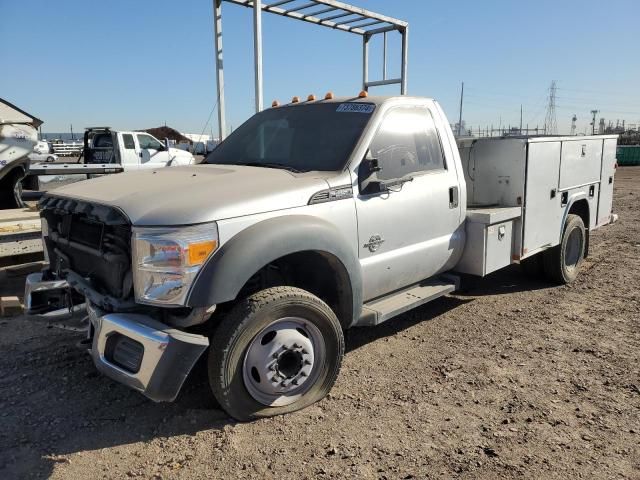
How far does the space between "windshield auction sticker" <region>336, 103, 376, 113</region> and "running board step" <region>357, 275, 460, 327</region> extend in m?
1.47

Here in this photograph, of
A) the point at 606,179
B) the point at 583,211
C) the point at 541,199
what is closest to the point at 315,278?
the point at 541,199

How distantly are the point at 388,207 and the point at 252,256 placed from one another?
1.32 meters

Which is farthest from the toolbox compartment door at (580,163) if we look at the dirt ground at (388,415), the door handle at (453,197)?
the door handle at (453,197)

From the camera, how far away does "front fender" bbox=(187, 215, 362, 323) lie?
2.81 metres

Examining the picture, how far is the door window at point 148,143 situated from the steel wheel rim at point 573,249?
1273 cm

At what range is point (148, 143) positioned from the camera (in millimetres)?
16047

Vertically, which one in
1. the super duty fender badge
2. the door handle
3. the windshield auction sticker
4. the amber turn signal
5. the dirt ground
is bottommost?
the dirt ground

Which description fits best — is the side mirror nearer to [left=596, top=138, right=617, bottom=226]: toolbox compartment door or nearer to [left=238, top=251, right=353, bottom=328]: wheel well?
[left=238, top=251, right=353, bottom=328]: wheel well

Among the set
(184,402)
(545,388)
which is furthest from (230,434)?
(545,388)

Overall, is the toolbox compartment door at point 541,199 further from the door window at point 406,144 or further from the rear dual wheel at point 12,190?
the rear dual wheel at point 12,190

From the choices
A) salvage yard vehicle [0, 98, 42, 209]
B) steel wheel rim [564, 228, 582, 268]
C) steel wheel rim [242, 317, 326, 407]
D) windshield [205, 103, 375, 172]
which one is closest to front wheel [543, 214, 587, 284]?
steel wheel rim [564, 228, 582, 268]

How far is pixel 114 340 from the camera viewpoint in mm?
2883

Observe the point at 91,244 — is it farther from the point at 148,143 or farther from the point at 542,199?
the point at 148,143

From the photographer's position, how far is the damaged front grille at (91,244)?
3.03 metres
